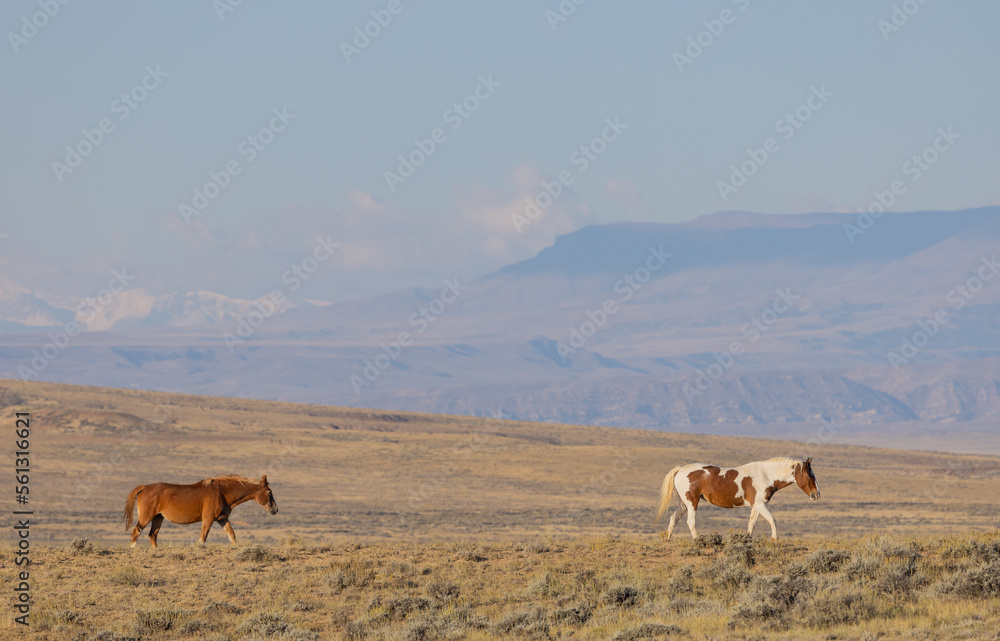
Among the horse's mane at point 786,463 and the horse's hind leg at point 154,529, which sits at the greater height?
the horse's mane at point 786,463

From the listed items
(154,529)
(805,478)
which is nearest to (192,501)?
(154,529)

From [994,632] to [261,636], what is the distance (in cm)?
838

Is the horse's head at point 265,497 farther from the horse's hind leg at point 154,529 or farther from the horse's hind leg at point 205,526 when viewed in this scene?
the horse's hind leg at point 154,529

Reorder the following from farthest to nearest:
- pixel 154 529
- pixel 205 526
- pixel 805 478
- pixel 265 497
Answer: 1. pixel 154 529
2. pixel 265 497
3. pixel 205 526
4. pixel 805 478

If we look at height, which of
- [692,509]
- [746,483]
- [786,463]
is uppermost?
[786,463]

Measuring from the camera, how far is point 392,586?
53.3ft

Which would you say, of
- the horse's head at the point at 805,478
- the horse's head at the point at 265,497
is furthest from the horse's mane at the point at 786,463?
the horse's head at the point at 265,497

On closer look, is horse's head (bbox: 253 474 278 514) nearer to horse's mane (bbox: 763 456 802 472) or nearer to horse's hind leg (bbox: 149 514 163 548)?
horse's hind leg (bbox: 149 514 163 548)

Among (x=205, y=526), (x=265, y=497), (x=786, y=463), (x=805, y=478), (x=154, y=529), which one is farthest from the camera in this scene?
(x=154, y=529)

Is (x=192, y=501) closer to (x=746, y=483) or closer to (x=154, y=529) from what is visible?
(x=154, y=529)

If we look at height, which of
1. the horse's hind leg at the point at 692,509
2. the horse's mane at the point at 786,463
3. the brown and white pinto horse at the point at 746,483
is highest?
the horse's mane at the point at 786,463

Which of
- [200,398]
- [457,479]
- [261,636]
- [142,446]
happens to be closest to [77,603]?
[261,636]

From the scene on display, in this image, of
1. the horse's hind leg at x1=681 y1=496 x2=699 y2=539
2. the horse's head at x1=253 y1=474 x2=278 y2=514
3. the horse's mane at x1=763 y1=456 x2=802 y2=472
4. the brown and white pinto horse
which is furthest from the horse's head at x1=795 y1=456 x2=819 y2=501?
the horse's head at x1=253 y1=474 x2=278 y2=514

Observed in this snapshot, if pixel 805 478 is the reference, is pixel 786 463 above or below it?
above
